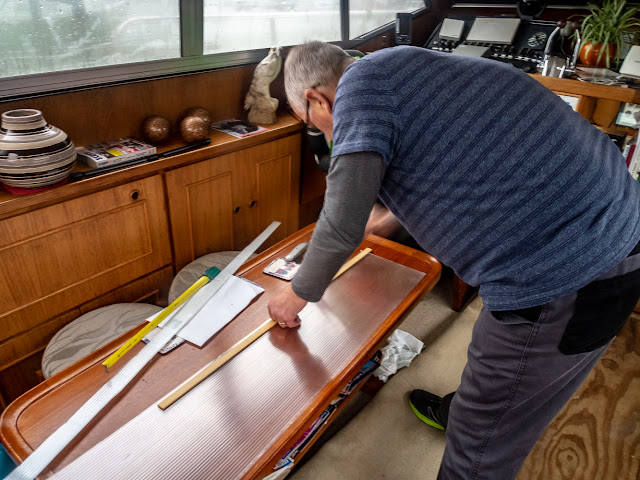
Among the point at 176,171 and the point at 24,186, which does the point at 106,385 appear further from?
the point at 176,171

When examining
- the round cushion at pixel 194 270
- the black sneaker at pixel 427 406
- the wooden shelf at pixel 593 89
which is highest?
the wooden shelf at pixel 593 89

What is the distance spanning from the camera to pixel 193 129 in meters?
1.81

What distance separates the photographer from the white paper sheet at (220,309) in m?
1.20

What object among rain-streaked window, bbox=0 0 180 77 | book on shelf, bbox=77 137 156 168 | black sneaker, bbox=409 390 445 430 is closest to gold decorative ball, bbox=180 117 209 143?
book on shelf, bbox=77 137 156 168

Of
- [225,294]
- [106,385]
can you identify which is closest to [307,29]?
[225,294]

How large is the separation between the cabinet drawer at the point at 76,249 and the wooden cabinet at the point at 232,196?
0.10 m

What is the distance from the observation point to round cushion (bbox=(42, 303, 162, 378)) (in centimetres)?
142

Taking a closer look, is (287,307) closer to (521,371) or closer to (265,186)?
(521,371)

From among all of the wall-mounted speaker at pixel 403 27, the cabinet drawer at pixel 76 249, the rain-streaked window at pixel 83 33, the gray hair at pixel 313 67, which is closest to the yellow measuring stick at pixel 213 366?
the gray hair at pixel 313 67

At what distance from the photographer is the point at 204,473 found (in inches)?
34.0

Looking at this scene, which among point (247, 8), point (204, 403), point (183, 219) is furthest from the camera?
point (247, 8)

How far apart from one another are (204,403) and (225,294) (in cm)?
41

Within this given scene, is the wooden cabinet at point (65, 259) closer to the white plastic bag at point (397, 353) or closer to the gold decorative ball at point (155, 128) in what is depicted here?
the gold decorative ball at point (155, 128)

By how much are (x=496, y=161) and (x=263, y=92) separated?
146cm
